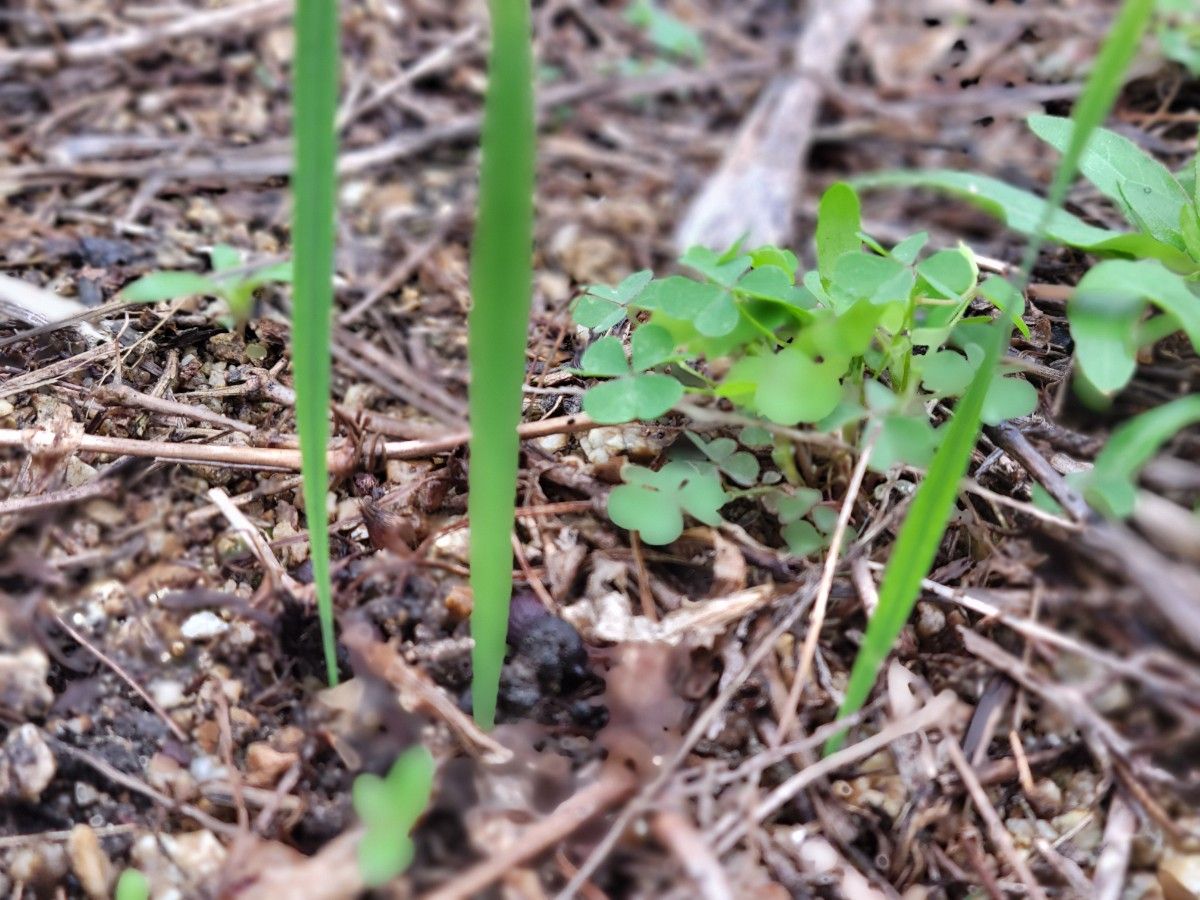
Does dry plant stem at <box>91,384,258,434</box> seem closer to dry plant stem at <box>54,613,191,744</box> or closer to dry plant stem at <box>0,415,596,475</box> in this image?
dry plant stem at <box>0,415,596,475</box>

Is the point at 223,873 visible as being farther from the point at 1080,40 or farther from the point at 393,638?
the point at 1080,40

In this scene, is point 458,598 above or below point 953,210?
below

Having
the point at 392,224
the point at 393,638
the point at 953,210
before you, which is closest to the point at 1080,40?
the point at 953,210

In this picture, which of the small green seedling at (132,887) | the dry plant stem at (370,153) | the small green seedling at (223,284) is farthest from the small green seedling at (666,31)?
the small green seedling at (132,887)

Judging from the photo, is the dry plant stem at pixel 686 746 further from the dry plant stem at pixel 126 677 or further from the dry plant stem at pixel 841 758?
the dry plant stem at pixel 126 677

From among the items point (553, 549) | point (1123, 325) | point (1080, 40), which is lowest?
point (553, 549)
